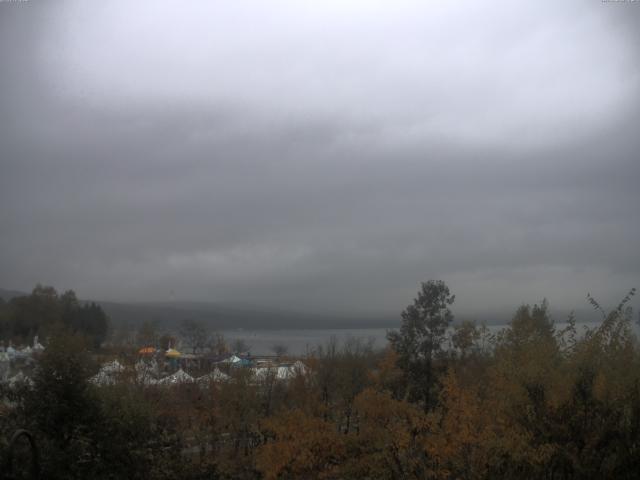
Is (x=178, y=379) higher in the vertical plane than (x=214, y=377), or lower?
lower

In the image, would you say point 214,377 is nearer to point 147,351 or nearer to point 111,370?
point 111,370

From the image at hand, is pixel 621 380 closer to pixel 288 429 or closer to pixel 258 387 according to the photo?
pixel 288 429

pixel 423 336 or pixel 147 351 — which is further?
pixel 147 351

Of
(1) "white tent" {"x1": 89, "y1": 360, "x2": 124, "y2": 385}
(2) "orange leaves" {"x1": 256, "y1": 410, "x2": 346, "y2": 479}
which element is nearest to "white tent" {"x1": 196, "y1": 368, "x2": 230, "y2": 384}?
(1) "white tent" {"x1": 89, "y1": 360, "x2": 124, "y2": 385}

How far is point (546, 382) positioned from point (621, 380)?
165cm

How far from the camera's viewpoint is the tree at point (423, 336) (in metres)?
32.4

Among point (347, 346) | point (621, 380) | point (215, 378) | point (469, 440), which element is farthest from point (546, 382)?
point (347, 346)

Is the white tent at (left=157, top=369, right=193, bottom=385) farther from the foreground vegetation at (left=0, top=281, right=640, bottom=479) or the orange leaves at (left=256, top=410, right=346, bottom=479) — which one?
the orange leaves at (left=256, top=410, right=346, bottom=479)

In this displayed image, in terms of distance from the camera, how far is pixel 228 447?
29.3 m

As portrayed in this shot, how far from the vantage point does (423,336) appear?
3319cm

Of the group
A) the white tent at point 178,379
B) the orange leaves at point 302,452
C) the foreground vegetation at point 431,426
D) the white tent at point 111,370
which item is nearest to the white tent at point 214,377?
the white tent at point 178,379

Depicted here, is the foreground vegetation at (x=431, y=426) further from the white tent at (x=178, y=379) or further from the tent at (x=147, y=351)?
the tent at (x=147, y=351)

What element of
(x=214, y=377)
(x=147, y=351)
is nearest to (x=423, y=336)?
(x=214, y=377)

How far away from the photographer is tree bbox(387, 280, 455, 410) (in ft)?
106
